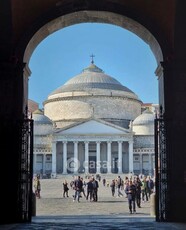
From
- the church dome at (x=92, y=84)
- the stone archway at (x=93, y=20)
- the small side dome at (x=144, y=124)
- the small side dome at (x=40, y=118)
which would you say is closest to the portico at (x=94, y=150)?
the small side dome at (x=144, y=124)

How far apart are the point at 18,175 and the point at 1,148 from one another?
681 millimetres

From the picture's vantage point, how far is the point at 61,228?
10.4 metres

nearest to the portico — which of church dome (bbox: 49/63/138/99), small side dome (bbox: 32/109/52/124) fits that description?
small side dome (bbox: 32/109/52/124)

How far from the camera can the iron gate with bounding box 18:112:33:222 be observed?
11688 mm

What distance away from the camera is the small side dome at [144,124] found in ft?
305

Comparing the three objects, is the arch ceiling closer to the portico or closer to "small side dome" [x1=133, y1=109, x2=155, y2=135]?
the portico

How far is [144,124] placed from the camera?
9369 centimetres

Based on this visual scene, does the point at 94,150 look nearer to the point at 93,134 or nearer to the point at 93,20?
the point at 93,134

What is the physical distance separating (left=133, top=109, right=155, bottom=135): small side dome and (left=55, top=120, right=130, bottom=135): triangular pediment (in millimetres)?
9112

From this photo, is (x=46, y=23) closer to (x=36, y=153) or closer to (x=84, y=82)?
(x=36, y=153)

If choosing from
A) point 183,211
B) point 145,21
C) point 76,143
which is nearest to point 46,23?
point 145,21

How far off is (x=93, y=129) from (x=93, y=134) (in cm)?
134

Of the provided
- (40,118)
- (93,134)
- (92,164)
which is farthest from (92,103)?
(92,164)

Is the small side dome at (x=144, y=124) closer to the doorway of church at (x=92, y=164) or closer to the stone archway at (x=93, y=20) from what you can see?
the doorway of church at (x=92, y=164)
